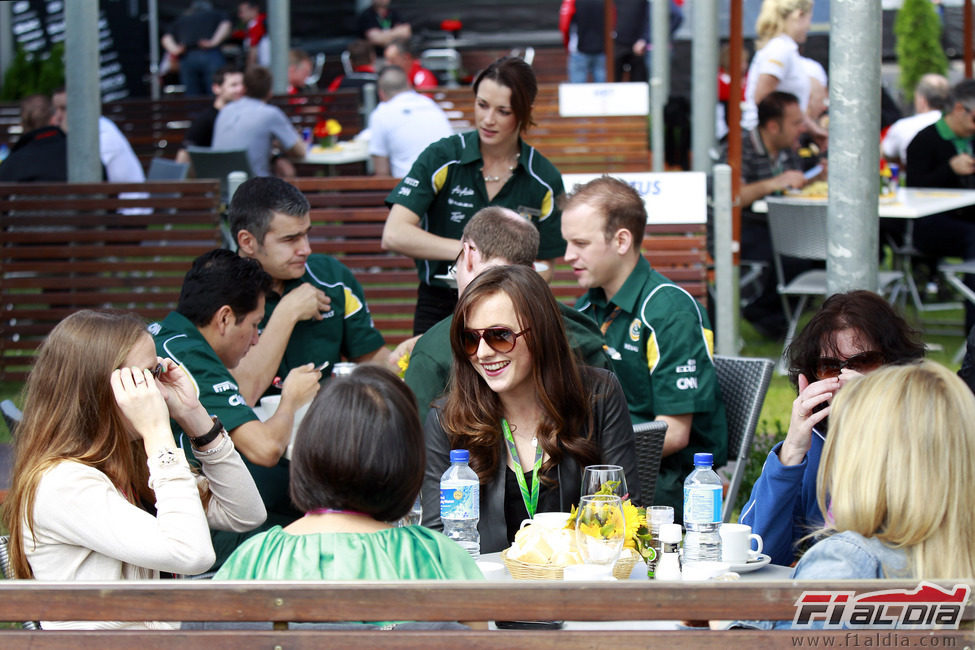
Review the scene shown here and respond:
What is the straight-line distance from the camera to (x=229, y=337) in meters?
3.93

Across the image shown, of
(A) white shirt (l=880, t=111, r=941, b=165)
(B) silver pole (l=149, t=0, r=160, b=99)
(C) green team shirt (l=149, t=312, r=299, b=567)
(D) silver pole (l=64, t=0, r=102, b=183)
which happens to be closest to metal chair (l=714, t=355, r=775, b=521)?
(C) green team shirt (l=149, t=312, r=299, b=567)

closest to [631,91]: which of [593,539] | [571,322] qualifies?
[571,322]

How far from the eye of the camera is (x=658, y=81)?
12.6 metres

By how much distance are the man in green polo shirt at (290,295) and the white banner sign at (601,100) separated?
6578 mm

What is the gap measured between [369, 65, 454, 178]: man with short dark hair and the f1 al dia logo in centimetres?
761

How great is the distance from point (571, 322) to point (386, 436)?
161cm

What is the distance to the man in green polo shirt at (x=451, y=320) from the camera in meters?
3.66

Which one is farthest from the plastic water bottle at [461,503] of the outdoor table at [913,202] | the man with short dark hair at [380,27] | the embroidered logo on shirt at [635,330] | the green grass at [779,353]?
the man with short dark hair at [380,27]

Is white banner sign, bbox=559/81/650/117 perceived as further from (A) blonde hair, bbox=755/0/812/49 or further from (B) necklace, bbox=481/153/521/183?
(B) necklace, bbox=481/153/521/183

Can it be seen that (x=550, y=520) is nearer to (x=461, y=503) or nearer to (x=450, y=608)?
(x=461, y=503)

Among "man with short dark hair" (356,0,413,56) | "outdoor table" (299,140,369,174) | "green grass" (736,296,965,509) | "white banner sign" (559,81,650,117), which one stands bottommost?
"green grass" (736,296,965,509)

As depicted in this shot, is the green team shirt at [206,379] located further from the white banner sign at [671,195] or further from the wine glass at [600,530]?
the white banner sign at [671,195]

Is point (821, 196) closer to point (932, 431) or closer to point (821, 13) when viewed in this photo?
point (932, 431)

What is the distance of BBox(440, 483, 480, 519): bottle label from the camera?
303 cm
